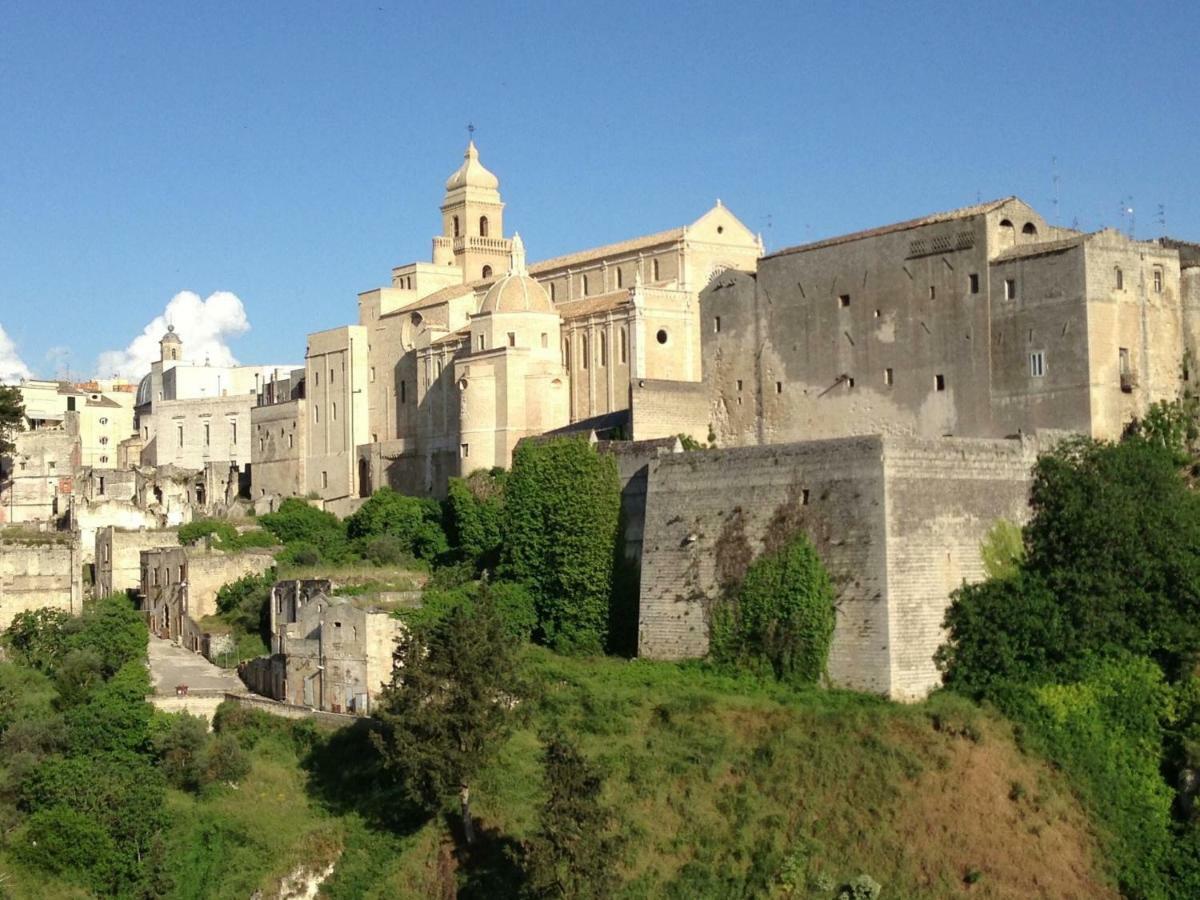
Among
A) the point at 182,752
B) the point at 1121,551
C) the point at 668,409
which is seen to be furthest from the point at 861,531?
the point at 182,752

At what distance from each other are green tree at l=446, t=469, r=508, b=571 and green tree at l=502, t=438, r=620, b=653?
8.66 feet

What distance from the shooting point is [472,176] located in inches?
Result: 2729

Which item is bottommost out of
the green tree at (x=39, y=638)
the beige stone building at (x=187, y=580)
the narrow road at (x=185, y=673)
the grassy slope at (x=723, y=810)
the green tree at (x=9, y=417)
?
the grassy slope at (x=723, y=810)

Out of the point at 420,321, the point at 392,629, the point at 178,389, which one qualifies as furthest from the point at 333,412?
the point at 392,629

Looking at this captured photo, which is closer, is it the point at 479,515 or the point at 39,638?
the point at 39,638

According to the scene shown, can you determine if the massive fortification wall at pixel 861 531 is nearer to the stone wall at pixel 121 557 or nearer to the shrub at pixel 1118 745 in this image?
the shrub at pixel 1118 745

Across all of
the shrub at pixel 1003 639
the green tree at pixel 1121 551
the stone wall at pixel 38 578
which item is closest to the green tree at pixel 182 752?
the stone wall at pixel 38 578

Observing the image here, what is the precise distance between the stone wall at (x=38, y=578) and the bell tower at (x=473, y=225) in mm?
18906

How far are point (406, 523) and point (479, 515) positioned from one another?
4.02 m

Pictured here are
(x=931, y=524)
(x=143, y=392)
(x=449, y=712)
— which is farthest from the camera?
(x=143, y=392)

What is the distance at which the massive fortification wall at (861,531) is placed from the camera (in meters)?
35.7

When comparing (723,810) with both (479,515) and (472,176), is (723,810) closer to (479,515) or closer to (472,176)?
(479,515)

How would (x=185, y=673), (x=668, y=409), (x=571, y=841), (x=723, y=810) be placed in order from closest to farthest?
1. (x=571, y=841)
2. (x=723, y=810)
3. (x=185, y=673)
4. (x=668, y=409)

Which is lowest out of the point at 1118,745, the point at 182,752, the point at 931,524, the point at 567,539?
the point at 182,752
